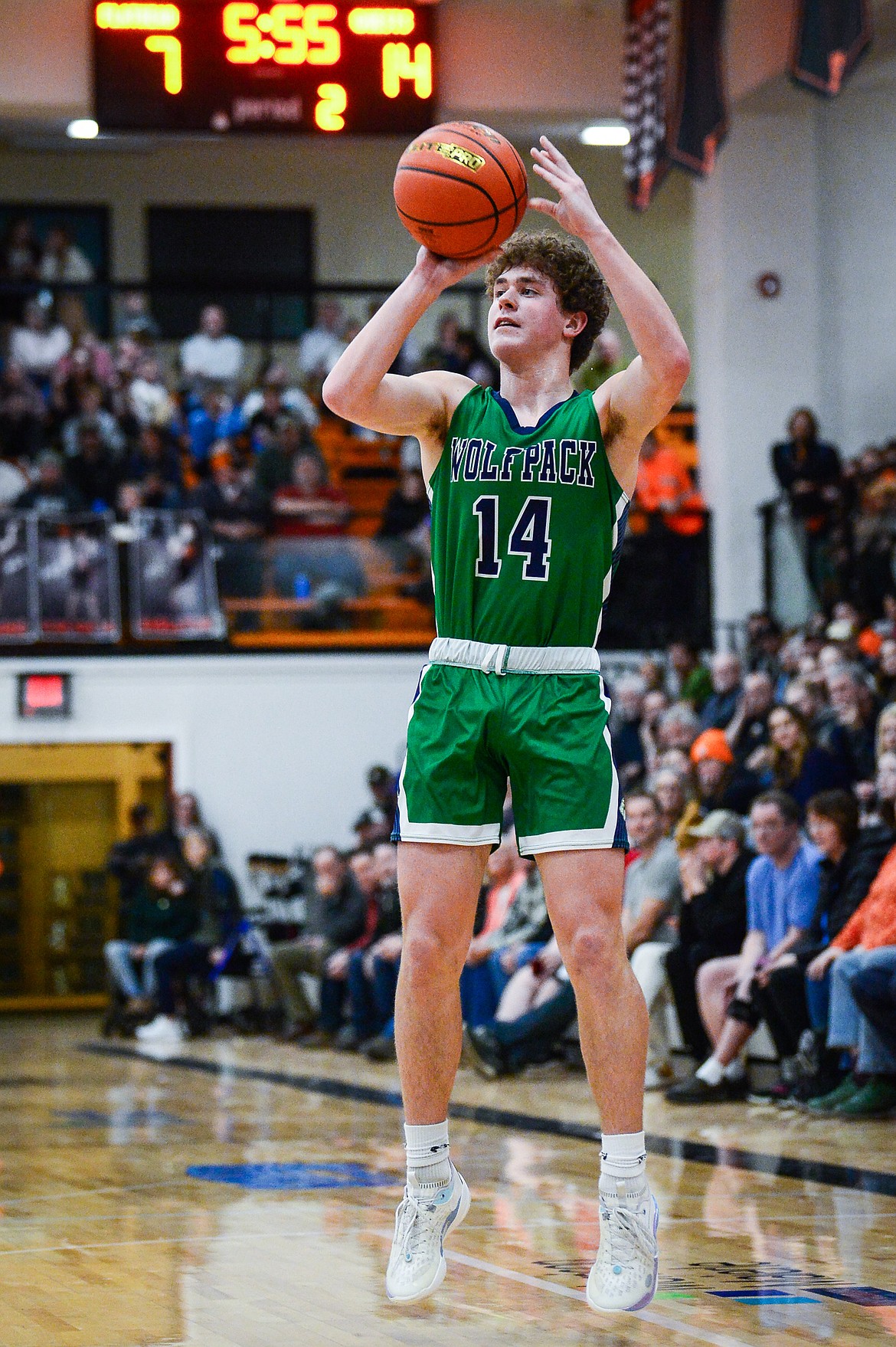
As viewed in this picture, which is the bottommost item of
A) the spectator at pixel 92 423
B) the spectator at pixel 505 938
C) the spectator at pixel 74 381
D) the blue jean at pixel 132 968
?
the blue jean at pixel 132 968

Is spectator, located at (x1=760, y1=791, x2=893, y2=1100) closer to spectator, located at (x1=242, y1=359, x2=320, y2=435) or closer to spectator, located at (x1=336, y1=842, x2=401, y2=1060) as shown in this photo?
spectator, located at (x1=336, y1=842, x2=401, y2=1060)

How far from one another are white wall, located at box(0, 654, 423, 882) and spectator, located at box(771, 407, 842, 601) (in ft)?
10.0

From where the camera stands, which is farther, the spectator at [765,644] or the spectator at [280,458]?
the spectator at [280,458]

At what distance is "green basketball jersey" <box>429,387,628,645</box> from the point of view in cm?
364

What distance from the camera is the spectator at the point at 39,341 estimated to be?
17.1 meters

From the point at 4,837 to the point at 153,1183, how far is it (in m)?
9.60

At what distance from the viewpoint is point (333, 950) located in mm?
11438

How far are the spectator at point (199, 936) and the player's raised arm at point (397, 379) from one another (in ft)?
30.2

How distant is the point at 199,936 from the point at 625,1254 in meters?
9.65

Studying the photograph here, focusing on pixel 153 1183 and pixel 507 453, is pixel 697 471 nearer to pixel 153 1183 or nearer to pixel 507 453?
pixel 153 1183

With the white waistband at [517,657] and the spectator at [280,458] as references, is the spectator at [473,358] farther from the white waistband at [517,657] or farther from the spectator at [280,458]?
the white waistband at [517,657]

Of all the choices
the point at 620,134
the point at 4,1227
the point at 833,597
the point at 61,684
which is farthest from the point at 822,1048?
the point at 620,134

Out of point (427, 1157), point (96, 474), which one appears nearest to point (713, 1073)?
point (427, 1157)

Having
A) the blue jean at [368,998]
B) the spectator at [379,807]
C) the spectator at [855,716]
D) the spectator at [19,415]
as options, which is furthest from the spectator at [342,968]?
the spectator at [19,415]
